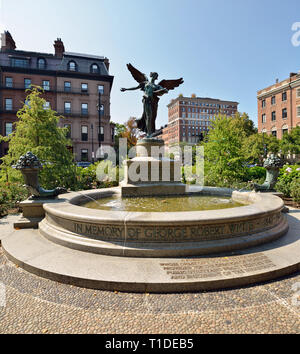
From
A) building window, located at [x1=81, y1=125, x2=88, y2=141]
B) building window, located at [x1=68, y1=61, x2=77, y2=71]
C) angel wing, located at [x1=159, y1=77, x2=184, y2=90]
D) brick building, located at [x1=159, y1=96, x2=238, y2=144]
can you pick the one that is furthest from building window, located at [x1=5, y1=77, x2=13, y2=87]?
brick building, located at [x1=159, y1=96, x2=238, y2=144]

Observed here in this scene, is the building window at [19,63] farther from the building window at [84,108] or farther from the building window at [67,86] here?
the building window at [84,108]

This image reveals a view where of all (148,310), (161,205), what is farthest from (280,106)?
(148,310)

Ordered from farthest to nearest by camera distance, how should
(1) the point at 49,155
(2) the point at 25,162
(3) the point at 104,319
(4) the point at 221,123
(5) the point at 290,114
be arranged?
(5) the point at 290,114
(4) the point at 221,123
(1) the point at 49,155
(2) the point at 25,162
(3) the point at 104,319

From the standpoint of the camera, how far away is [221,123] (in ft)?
43.4

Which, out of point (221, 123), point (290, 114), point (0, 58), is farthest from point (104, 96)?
point (290, 114)

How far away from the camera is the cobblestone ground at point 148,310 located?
7.86 ft

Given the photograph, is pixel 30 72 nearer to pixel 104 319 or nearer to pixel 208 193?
pixel 208 193

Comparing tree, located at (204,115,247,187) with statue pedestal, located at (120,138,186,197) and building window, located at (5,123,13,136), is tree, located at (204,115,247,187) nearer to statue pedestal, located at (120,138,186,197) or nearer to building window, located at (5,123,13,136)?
statue pedestal, located at (120,138,186,197)

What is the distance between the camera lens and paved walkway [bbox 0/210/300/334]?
7.87ft

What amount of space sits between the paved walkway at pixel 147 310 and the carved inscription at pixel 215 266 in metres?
0.25

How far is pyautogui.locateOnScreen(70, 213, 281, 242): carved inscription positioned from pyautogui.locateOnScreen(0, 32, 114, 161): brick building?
122 ft

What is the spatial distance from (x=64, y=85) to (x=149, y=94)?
3634cm

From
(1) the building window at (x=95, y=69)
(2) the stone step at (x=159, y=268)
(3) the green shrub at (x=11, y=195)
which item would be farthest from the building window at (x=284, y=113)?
(3) the green shrub at (x=11, y=195)

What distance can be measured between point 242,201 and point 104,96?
39876 millimetres
